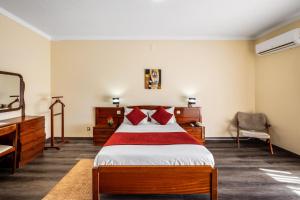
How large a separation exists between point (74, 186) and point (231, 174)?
2.42m

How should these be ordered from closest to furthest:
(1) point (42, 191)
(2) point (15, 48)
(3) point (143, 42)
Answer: (1) point (42, 191)
(2) point (15, 48)
(3) point (143, 42)

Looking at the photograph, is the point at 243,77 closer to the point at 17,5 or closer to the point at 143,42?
the point at 143,42

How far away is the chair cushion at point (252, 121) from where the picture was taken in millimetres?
4836

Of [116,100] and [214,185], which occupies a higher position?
[116,100]

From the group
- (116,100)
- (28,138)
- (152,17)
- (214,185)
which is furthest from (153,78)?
(214,185)

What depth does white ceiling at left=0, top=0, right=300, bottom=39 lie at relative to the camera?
3377 millimetres

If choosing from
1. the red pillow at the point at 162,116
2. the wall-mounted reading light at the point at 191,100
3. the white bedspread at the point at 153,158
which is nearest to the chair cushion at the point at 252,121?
the wall-mounted reading light at the point at 191,100

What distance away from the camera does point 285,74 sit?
425cm

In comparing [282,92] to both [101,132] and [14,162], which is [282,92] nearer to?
[101,132]

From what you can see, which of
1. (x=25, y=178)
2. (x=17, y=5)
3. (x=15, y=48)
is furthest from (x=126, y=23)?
(x=25, y=178)

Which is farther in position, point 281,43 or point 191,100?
point 191,100

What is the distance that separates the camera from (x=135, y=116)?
15.4 ft

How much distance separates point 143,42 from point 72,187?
12.9 ft

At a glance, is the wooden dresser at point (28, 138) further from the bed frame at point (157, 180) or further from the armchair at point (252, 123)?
the armchair at point (252, 123)
